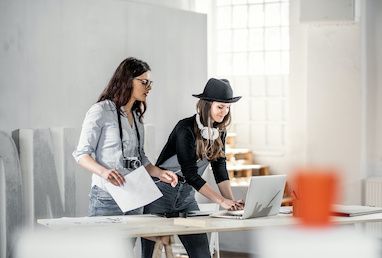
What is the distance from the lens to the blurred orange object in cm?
139

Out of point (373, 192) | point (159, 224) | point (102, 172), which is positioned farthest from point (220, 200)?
point (373, 192)

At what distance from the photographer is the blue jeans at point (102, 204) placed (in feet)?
15.3

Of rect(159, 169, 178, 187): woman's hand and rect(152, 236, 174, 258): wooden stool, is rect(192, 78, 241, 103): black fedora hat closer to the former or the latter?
rect(159, 169, 178, 187): woman's hand

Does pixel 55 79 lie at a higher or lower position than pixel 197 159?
higher

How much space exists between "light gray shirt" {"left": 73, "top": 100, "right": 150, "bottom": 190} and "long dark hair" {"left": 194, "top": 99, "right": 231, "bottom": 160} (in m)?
0.42

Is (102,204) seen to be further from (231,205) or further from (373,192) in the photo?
(373,192)

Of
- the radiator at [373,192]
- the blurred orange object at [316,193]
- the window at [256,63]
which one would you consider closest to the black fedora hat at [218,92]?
the blurred orange object at [316,193]

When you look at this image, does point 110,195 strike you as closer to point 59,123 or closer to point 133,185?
point 133,185

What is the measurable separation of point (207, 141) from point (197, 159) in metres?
0.12

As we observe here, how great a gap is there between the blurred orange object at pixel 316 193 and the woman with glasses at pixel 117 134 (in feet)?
10.4

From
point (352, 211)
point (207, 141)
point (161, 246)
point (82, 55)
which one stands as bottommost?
point (161, 246)

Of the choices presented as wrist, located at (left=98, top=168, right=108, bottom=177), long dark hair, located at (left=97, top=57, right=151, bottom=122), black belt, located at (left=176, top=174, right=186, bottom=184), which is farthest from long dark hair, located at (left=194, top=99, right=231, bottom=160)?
wrist, located at (left=98, top=168, right=108, bottom=177)

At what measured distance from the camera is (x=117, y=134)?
185 inches

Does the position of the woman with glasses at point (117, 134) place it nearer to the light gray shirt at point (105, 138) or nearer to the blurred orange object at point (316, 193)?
the light gray shirt at point (105, 138)
